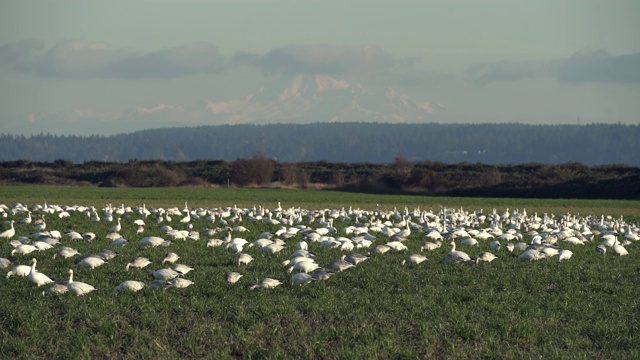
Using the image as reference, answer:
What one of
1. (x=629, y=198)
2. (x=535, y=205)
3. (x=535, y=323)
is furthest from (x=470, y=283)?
(x=629, y=198)

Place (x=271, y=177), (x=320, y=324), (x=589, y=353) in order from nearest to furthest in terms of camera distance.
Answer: (x=589, y=353) < (x=320, y=324) < (x=271, y=177)

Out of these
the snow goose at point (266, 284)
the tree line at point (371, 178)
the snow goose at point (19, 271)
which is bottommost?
the snow goose at point (19, 271)

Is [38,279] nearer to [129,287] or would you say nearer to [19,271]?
[19,271]

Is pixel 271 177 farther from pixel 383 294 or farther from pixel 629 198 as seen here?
pixel 383 294

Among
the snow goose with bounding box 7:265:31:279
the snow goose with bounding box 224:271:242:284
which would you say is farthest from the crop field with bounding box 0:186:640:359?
the snow goose with bounding box 7:265:31:279

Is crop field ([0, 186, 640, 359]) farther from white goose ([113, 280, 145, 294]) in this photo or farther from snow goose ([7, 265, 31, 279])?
snow goose ([7, 265, 31, 279])

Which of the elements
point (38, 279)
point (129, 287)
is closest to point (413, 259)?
point (129, 287)

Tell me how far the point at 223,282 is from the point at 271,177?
84.7 m

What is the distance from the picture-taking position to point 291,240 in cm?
2422

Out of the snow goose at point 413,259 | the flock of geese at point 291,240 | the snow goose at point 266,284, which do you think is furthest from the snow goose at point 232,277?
the snow goose at point 413,259

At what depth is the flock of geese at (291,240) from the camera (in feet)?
52.1

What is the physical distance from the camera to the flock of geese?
15867mm

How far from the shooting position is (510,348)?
11.6 metres

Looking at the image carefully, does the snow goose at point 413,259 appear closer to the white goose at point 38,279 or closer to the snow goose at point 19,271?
the white goose at point 38,279
